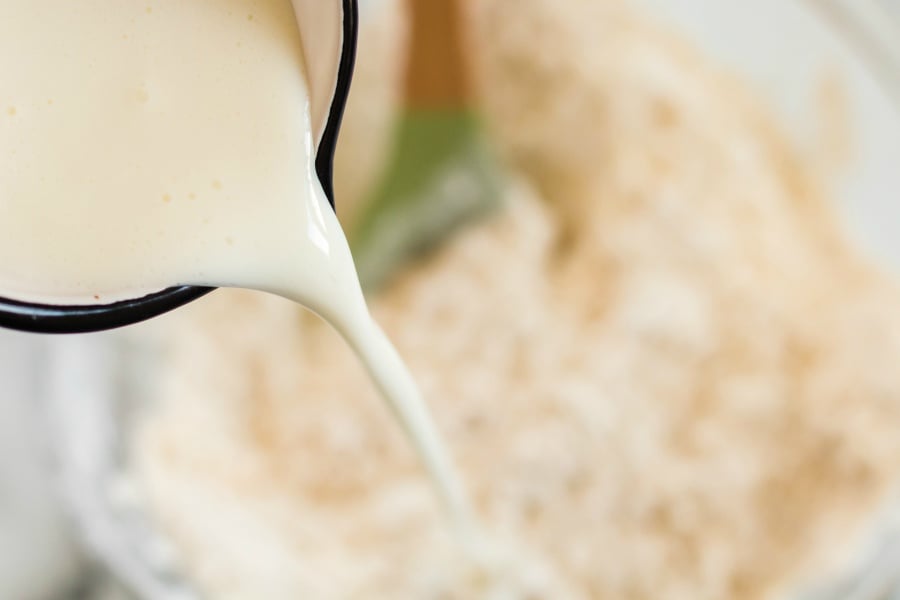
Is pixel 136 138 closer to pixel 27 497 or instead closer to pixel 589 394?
pixel 589 394

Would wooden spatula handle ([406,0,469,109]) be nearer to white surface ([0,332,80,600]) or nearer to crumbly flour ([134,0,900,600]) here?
crumbly flour ([134,0,900,600])

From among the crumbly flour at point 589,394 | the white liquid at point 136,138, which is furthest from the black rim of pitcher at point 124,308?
the crumbly flour at point 589,394

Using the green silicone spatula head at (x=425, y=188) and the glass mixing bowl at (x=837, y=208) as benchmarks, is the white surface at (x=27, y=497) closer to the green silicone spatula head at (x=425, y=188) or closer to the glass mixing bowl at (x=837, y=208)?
the glass mixing bowl at (x=837, y=208)

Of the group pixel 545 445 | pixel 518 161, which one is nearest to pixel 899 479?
pixel 545 445

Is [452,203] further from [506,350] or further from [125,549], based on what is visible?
[125,549]

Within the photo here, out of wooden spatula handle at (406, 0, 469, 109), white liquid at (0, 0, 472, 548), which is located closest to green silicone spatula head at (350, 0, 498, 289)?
wooden spatula handle at (406, 0, 469, 109)
